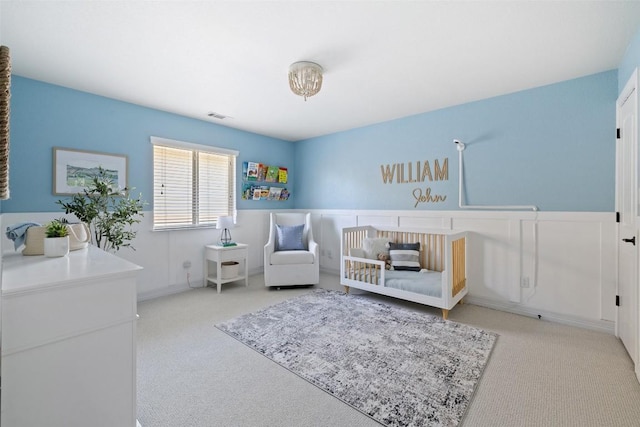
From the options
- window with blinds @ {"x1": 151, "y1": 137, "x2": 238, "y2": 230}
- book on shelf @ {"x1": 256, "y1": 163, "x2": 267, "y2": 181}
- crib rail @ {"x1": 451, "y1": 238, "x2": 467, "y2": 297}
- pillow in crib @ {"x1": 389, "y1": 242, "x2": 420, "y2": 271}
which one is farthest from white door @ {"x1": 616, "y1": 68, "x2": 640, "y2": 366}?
window with blinds @ {"x1": 151, "y1": 137, "x2": 238, "y2": 230}

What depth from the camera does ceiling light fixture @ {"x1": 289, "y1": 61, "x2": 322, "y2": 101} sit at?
2287 millimetres

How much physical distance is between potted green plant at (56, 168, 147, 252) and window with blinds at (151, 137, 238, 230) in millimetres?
400

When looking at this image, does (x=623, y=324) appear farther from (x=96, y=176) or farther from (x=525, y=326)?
(x=96, y=176)

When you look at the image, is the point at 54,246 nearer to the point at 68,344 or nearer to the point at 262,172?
the point at 68,344

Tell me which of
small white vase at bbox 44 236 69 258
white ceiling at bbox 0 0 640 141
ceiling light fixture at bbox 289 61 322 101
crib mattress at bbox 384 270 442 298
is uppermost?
white ceiling at bbox 0 0 640 141

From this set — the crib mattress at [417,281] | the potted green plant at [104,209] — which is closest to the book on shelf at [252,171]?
the potted green plant at [104,209]

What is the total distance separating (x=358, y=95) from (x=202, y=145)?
7.40ft

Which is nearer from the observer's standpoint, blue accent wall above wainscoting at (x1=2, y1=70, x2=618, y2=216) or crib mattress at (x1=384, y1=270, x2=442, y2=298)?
blue accent wall above wainscoting at (x1=2, y1=70, x2=618, y2=216)

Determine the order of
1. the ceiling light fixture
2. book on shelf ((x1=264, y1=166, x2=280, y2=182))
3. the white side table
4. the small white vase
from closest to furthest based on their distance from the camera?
the small white vase < the ceiling light fixture < the white side table < book on shelf ((x1=264, y1=166, x2=280, y2=182))

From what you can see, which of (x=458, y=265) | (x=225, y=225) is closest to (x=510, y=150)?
(x=458, y=265)

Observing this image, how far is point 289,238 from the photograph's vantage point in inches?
158

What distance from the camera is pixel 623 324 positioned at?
2.23 metres

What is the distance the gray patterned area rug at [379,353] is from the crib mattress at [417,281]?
0.80ft

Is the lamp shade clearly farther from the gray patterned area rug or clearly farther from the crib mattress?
the crib mattress
